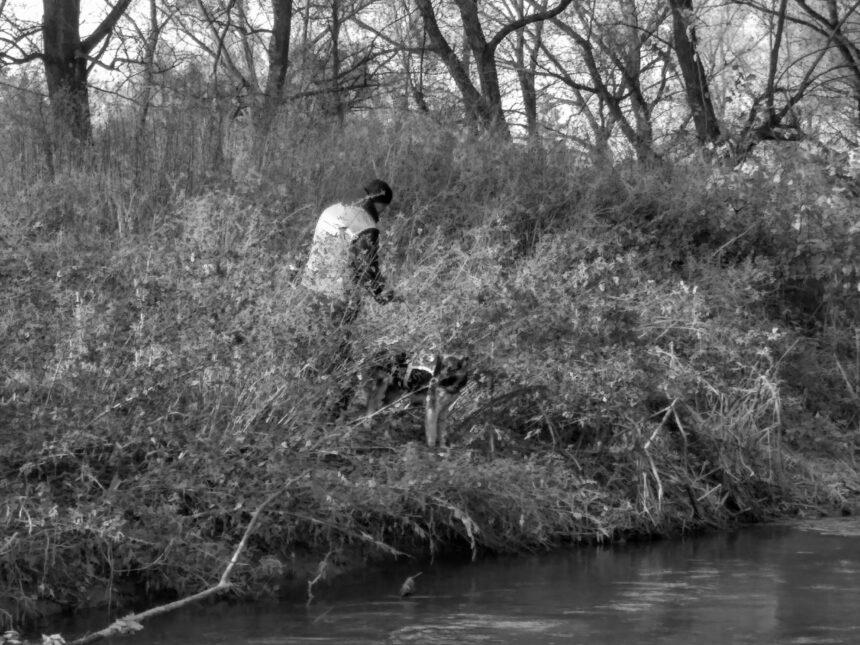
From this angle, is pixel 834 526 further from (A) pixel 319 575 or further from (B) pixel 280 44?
(B) pixel 280 44

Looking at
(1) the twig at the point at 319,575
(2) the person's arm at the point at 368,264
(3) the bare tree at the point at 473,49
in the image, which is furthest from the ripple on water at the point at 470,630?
(3) the bare tree at the point at 473,49

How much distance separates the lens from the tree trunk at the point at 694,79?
2114 cm

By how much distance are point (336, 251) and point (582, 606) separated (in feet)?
9.80

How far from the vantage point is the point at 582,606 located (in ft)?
28.0

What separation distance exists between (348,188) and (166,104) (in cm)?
311

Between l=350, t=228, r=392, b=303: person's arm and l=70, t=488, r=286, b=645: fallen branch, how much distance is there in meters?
1.77

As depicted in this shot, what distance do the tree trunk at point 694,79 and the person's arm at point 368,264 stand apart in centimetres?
1126

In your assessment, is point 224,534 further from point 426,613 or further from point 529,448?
point 529,448

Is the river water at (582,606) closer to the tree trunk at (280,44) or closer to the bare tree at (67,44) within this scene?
the bare tree at (67,44)

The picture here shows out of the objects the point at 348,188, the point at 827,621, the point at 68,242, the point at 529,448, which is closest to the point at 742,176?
the point at 348,188

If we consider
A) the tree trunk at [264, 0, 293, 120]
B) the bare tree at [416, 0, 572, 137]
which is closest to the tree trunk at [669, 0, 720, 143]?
the bare tree at [416, 0, 572, 137]

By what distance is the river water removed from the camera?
25.2ft

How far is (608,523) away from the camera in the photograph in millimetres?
10844

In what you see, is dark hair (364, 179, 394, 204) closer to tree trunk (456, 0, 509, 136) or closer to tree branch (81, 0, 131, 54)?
tree branch (81, 0, 131, 54)
